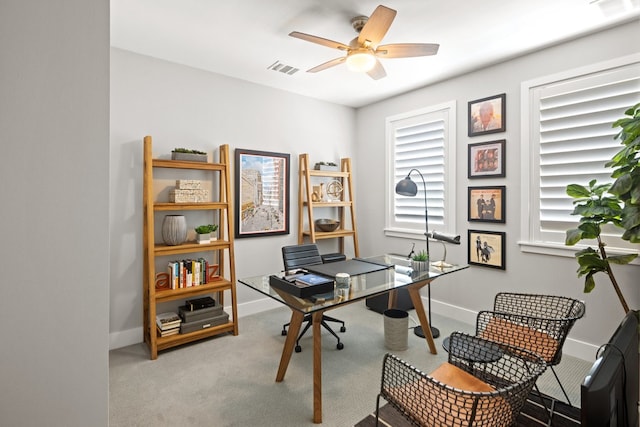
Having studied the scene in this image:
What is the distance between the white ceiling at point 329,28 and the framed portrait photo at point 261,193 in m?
1.01

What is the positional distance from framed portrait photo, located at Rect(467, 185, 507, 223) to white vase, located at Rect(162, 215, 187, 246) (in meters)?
3.06

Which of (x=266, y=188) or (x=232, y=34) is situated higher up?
(x=232, y=34)

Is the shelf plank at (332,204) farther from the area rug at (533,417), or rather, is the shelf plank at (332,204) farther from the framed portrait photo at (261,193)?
the area rug at (533,417)

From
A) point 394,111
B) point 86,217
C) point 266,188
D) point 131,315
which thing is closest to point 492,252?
point 394,111

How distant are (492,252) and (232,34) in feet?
10.7

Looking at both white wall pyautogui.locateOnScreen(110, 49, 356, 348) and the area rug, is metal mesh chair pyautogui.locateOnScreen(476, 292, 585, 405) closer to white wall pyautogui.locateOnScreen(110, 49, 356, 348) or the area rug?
the area rug

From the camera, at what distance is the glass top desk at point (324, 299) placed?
1.95m

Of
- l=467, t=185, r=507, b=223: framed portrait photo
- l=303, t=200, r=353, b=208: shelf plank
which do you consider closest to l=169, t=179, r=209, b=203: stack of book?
l=303, t=200, r=353, b=208: shelf plank

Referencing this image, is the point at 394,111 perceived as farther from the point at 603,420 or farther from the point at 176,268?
the point at 603,420

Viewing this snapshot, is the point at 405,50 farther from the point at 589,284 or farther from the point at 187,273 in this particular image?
the point at 187,273

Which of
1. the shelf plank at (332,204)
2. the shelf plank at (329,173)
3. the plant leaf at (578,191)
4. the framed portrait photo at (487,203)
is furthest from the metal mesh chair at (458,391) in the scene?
the shelf plank at (329,173)

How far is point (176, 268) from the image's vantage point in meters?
3.03

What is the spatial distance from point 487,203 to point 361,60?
2.03m

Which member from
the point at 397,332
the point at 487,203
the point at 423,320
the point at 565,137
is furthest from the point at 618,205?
the point at 397,332
